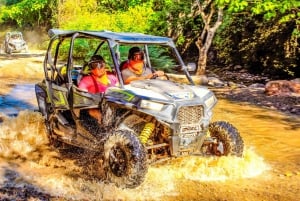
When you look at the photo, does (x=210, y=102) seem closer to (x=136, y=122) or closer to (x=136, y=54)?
(x=136, y=122)

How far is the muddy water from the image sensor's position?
6.07 metres

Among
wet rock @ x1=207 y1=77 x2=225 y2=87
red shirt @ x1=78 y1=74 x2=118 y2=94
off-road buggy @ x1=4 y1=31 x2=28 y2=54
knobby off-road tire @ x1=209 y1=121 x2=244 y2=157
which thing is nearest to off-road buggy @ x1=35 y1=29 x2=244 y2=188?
knobby off-road tire @ x1=209 y1=121 x2=244 y2=157

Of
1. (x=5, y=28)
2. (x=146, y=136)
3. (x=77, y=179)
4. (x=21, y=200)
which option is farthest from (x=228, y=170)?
(x=5, y=28)

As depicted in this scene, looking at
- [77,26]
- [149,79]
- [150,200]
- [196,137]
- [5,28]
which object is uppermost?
[149,79]

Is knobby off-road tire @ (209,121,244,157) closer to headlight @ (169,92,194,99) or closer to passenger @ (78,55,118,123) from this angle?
headlight @ (169,92,194,99)

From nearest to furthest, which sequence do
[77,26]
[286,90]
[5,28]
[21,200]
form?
1. [21,200]
2. [286,90]
3. [77,26]
4. [5,28]

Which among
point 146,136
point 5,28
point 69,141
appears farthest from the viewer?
point 5,28

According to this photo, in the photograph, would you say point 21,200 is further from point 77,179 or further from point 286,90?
point 286,90

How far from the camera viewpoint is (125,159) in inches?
235

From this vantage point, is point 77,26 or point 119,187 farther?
point 77,26

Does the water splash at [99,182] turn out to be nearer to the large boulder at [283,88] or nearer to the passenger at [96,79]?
the passenger at [96,79]

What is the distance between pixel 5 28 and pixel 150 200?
4476 cm

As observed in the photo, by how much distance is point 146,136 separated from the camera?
20.2 ft

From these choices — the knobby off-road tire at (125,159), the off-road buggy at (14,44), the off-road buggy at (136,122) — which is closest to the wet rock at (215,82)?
the off-road buggy at (136,122)
